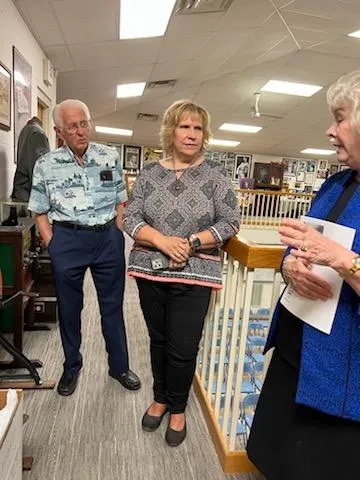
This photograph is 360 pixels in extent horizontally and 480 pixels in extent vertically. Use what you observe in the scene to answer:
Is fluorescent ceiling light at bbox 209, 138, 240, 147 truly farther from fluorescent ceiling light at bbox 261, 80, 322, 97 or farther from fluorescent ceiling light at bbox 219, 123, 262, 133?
fluorescent ceiling light at bbox 261, 80, 322, 97

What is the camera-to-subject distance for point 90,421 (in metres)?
1.75

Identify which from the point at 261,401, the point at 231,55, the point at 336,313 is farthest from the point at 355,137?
the point at 231,55

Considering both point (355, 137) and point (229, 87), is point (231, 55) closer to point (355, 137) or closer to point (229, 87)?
point (229, 87)

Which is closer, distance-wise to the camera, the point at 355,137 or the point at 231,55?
the point at 355,137

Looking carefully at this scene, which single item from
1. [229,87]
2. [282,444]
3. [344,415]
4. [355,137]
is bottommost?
[282,444]

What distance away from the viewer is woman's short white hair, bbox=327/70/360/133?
2.68 feet

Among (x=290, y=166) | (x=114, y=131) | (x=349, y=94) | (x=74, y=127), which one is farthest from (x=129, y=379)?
(x=290, y=166)

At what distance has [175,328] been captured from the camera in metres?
1.55

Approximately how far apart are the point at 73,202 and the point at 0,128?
1297 mm

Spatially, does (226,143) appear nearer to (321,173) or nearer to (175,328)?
(321,173)

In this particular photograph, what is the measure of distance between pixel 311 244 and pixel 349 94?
1.14 feet

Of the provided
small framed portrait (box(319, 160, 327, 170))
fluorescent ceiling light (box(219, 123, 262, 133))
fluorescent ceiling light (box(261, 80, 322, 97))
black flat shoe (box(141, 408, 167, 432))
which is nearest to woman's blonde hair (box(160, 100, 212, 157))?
black flat shoe (box(141, 408, 167, 432))

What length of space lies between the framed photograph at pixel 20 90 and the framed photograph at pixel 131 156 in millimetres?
8784

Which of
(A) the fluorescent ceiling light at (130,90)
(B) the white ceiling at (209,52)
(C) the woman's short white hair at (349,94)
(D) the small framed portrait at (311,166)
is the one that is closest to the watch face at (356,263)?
(C) the woman's short white hair at (349,94)
